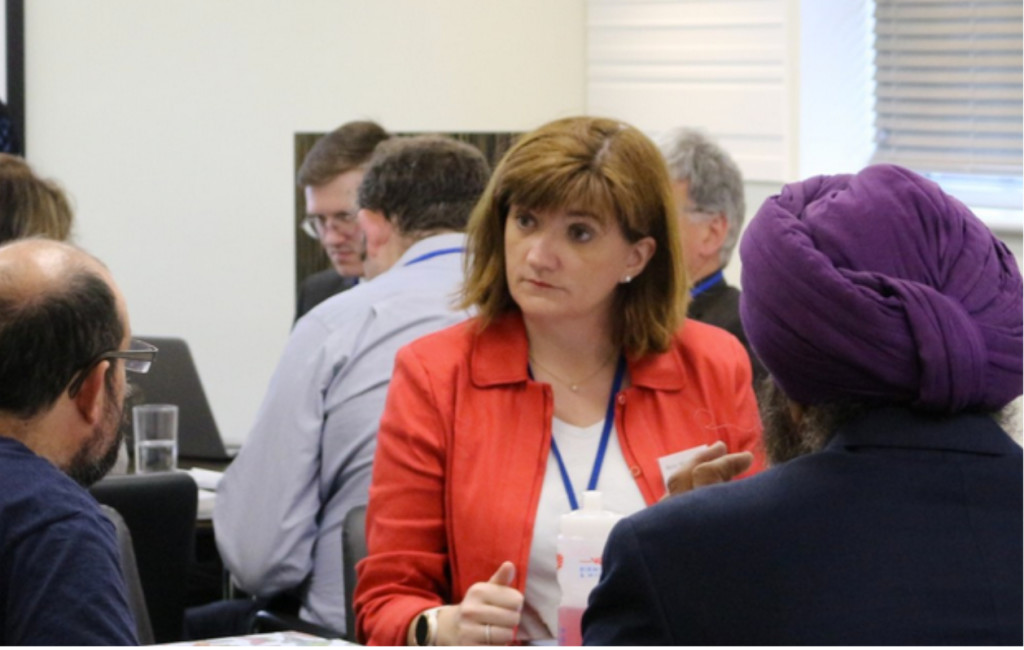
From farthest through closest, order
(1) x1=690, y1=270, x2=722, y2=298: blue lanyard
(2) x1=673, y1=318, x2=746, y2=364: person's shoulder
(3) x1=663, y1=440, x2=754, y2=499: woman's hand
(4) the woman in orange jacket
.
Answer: (1) x1=690, y1=270, x2=722, y2=298: blue lanyard < (2) x1=673, y1=318, x2=746, y2=364: person's shoulder < (4) the woman in orange jacket < (3) x1=663, y1=440, x2=754, y2=499: woman's hand

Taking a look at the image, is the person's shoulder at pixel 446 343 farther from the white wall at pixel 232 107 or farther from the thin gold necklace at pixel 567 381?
the white wall at pixel 232 107

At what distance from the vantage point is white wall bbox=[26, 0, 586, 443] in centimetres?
608

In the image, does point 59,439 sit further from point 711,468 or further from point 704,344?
point 704,344

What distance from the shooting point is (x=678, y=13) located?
5.39 meters

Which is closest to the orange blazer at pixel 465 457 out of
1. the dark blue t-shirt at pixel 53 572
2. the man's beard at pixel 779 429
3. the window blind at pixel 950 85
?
the dark blue t-shirt at pixel 53 572

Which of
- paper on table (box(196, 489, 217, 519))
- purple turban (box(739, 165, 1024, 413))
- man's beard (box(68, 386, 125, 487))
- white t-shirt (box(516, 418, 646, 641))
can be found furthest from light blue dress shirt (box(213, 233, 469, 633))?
purple turban (box(739, 165, 1024, 413))

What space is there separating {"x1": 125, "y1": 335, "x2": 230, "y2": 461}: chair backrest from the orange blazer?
2.10 meters

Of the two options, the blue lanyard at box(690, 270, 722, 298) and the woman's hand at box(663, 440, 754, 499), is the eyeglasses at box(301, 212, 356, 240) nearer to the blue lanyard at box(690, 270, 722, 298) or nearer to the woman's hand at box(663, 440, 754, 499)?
the blue lanyard at box(690, 270, 722, 298)

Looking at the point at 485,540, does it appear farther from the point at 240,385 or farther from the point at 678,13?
the point at 240,385

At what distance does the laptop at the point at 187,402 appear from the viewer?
4.39 metres

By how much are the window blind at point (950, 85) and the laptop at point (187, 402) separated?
7.72ft

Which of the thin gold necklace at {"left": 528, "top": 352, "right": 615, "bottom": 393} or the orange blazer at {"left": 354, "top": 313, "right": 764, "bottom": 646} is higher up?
the thin gold necklace at {"left": 528, "top": 352, "right": 615, "bottom": 393}

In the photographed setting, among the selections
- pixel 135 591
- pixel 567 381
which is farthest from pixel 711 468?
pixel 135 591

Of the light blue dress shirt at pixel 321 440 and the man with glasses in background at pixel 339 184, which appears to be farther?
the man with glasses in background at pixel 339 184
